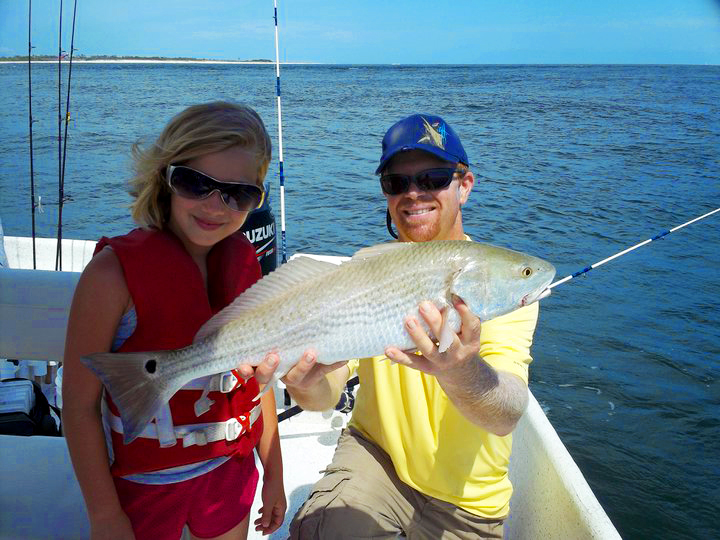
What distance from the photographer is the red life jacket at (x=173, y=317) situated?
2.24m

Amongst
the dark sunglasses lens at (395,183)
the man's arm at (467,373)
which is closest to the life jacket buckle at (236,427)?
the man's arm at (467,373)

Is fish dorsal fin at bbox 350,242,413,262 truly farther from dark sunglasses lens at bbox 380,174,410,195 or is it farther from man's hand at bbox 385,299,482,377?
dark sunglasses lens at bbox 380,174,410,195

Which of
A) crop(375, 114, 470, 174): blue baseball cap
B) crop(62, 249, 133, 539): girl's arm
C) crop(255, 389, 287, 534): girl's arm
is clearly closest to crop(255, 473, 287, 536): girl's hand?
crop(255, 389, 287, 534): girl's arm

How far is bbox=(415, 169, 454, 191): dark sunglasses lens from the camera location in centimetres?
294

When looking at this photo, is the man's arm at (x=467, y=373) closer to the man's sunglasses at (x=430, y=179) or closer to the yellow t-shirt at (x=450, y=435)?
the yellow t-shirt at (x=450, y=435)

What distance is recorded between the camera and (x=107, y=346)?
214cm

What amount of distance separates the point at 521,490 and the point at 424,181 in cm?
187

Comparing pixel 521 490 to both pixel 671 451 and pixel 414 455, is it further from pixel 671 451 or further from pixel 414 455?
pixel 671 451

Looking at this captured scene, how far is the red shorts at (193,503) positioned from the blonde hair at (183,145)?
1050mm

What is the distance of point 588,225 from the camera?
43.7 feet

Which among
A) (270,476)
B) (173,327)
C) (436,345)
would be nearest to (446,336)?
(436,345)

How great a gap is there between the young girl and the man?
39 centimetres

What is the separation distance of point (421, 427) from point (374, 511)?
16.7 inches

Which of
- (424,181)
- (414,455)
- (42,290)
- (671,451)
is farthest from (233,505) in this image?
(671,451)
